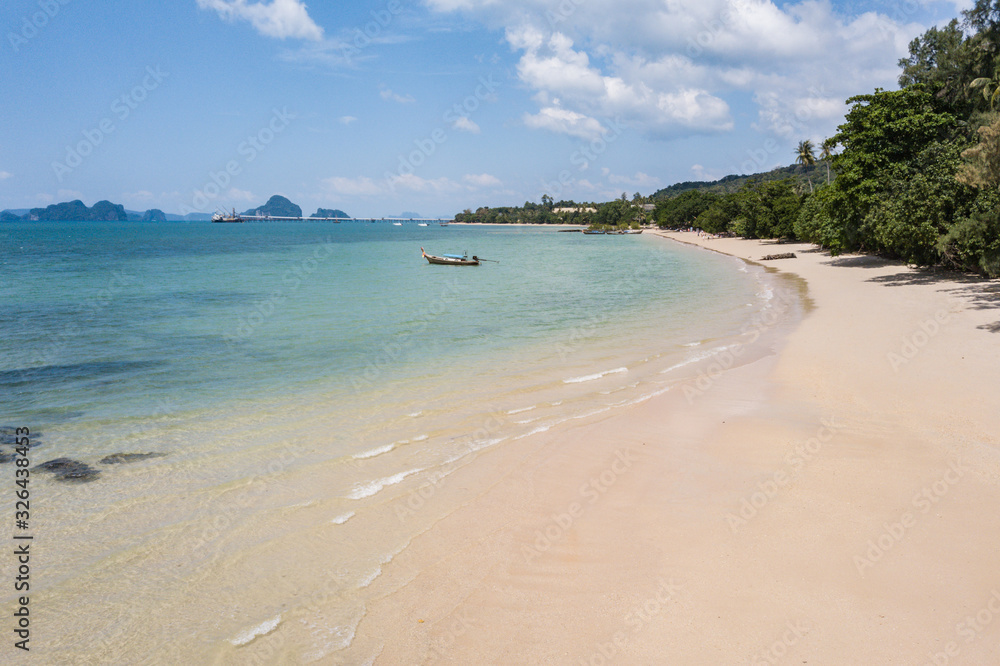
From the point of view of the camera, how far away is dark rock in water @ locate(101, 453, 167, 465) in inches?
381

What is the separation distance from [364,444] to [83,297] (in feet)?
106

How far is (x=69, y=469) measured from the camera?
9.39 m

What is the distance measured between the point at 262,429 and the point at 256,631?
628 centimetres

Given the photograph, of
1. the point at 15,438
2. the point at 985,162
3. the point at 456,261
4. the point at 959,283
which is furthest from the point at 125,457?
the point at 456,261

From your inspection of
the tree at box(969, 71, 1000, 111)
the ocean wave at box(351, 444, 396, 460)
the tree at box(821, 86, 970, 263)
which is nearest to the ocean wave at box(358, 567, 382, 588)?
the ocean wave at box(351, 444, 396, 460)

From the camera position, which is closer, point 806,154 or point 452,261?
point 452,261

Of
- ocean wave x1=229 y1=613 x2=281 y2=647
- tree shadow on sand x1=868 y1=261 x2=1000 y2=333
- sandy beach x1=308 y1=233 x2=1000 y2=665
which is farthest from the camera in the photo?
tree shadow on sand x1=868 y1=261 x2=1000 y2=333

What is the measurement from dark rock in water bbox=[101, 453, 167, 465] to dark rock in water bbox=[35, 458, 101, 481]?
0.94 feet

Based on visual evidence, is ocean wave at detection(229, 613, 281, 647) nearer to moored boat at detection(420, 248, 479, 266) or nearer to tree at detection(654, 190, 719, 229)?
moored boat at detection(420, 248, 479, 266)

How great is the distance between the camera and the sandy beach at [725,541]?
509cm

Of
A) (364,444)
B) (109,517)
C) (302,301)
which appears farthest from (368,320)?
(109,517)

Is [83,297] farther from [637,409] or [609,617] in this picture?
[609,617]

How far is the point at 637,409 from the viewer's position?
11.8 m

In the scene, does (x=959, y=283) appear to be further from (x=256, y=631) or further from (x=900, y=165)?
(x=256, y=631)
